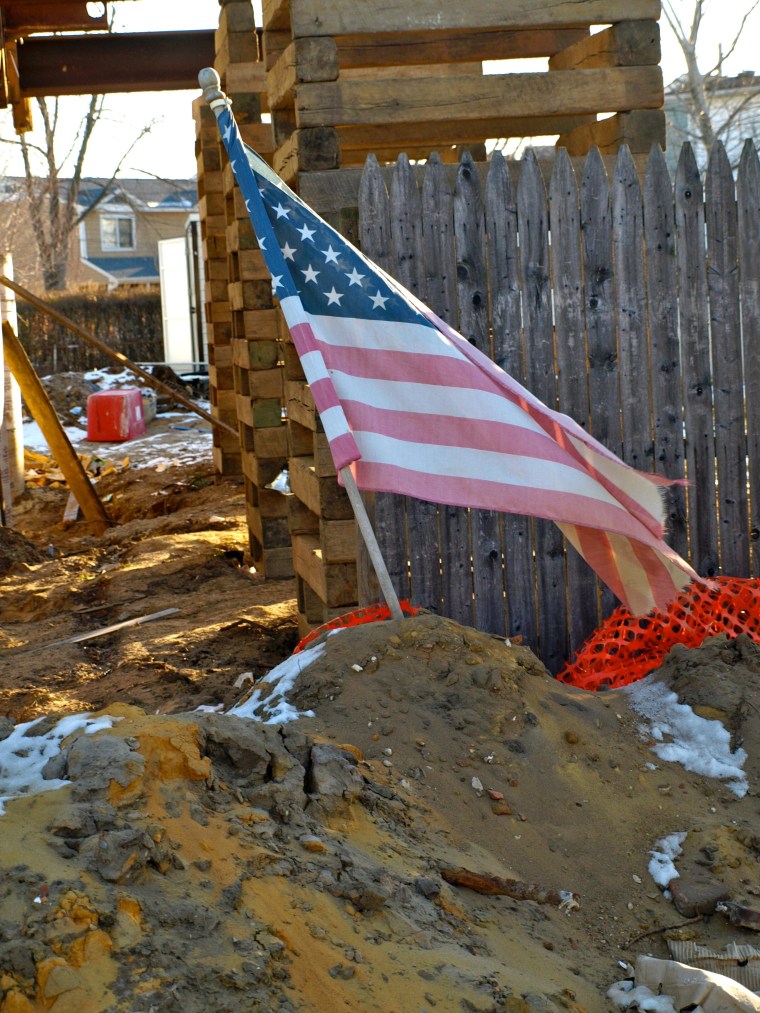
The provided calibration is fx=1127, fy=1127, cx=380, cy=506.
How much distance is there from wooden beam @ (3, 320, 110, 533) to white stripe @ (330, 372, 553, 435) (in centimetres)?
744

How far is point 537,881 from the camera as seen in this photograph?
327 centimetres

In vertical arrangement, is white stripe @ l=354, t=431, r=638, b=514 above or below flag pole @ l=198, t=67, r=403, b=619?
above

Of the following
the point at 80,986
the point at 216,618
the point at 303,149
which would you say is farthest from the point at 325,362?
the point at 216,618

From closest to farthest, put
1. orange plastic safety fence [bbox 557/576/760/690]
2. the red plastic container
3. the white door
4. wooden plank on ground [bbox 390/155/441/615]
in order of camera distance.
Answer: orange plastic safety fence [bbox 557/576/760/690]
wooden plank on ground [bbox 390/155/441/615]
the red plastic container
the white door

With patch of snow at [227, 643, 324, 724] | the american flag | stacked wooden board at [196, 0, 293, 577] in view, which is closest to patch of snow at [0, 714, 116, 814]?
patch of snow at [227, 643, 324, 724]

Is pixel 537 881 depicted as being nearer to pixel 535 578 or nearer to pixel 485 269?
pixel 535 578

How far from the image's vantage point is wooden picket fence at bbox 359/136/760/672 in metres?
4.98

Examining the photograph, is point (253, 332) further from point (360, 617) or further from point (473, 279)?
point (360, 617)

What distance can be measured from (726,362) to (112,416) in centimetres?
1367

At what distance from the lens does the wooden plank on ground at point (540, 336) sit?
5.00m

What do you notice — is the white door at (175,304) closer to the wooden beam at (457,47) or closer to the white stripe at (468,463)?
the wooden beam at (457,47)

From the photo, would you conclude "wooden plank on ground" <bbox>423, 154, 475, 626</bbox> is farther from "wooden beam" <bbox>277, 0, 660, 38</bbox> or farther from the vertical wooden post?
the vertical wooden post

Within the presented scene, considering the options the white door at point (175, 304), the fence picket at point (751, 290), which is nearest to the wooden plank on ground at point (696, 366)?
the fence picket at point (751, 290)

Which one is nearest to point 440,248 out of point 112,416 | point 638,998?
point 638,998
